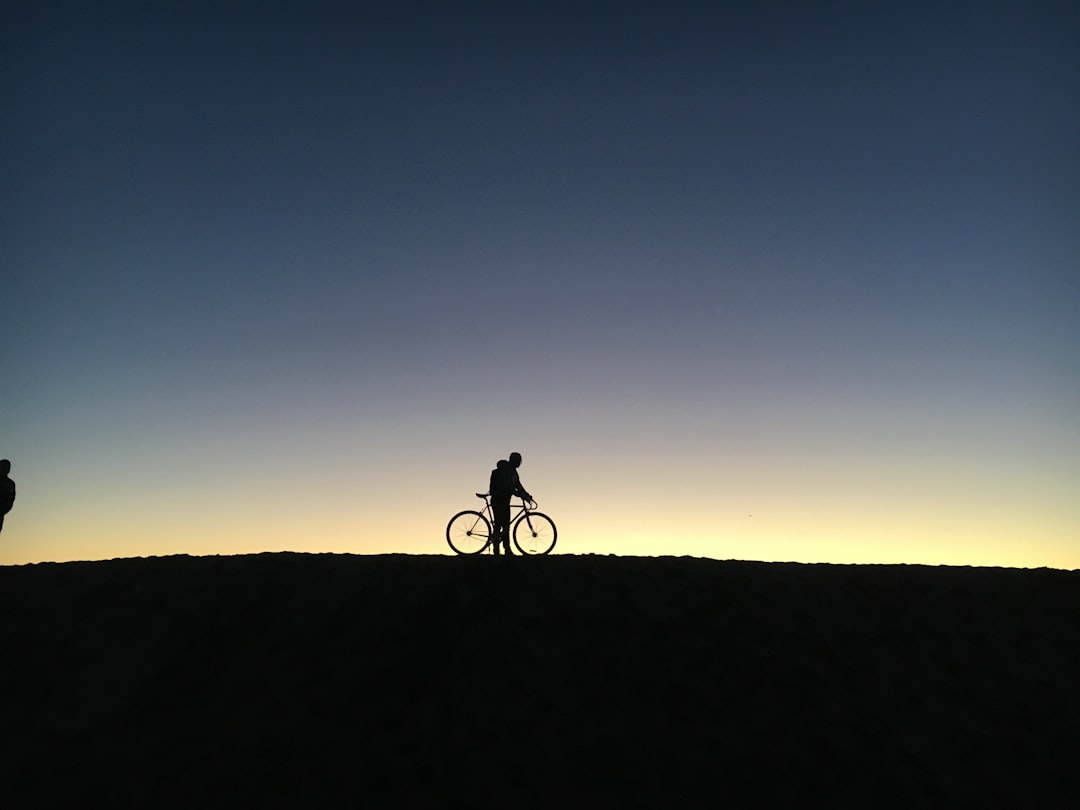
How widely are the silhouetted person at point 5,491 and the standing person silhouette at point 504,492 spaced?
10.1 metres

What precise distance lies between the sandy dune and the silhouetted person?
67.8 inches

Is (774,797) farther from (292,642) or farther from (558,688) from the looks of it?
(292,642)

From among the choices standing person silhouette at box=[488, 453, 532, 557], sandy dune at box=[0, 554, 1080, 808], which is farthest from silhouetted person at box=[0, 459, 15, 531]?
standing person silhouette at box=[488, 453, 532, 557]

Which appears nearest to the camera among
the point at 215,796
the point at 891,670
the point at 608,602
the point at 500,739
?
the point at 215,796

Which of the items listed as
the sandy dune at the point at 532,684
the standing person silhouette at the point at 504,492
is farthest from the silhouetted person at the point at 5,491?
the standing person silhouette at the point at 504,492

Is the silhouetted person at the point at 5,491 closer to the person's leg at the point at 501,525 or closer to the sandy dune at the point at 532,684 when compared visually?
the sandy dune at the point at 532,684

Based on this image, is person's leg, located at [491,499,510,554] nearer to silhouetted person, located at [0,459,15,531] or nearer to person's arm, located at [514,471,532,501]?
person's arm, located at [514,471,532,501]

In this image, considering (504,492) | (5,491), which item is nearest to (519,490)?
(504,492)

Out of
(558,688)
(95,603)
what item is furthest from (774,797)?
(95,603)

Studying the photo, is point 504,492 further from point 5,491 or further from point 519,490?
point 5,491

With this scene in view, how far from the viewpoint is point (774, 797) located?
11930 mm

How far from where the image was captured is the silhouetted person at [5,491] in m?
16.9

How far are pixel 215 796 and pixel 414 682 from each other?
341 cm

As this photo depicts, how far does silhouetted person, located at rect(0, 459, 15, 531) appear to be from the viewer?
16.9m
